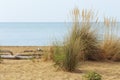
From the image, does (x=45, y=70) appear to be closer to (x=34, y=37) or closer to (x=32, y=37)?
(x=34, y=37)

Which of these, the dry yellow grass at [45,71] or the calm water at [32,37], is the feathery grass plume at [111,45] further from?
the calm water at [32,37]

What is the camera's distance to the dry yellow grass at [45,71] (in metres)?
9.88

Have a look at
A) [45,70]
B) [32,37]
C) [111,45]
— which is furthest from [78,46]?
[32,37]

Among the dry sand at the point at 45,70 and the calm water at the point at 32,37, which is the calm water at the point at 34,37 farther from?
the dry sand at the point at 45,70

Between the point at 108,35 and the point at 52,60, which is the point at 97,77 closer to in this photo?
the point at 52,60

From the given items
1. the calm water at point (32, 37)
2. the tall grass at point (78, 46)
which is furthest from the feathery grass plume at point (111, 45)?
the calm water at point (32, 37)

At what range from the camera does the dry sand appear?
989 cm

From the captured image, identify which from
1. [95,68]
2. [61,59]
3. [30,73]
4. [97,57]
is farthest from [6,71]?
[97,57]

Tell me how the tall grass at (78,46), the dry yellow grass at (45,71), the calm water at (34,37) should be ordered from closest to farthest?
1. the dry yellow grass at (45,71)
2. the tall grass at (78,46)
3. the calm water at (34,37)

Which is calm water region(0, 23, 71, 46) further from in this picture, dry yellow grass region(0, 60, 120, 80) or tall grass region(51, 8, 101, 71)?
dry yellow grass region(0, 60, 120, 80)

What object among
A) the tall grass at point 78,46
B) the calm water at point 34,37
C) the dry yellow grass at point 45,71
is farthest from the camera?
the calm water at point 34,37

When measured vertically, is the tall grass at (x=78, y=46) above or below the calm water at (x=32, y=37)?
above

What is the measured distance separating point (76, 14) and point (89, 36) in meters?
0.93

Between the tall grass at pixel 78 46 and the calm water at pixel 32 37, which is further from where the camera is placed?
the calm water at pixel 32 37
